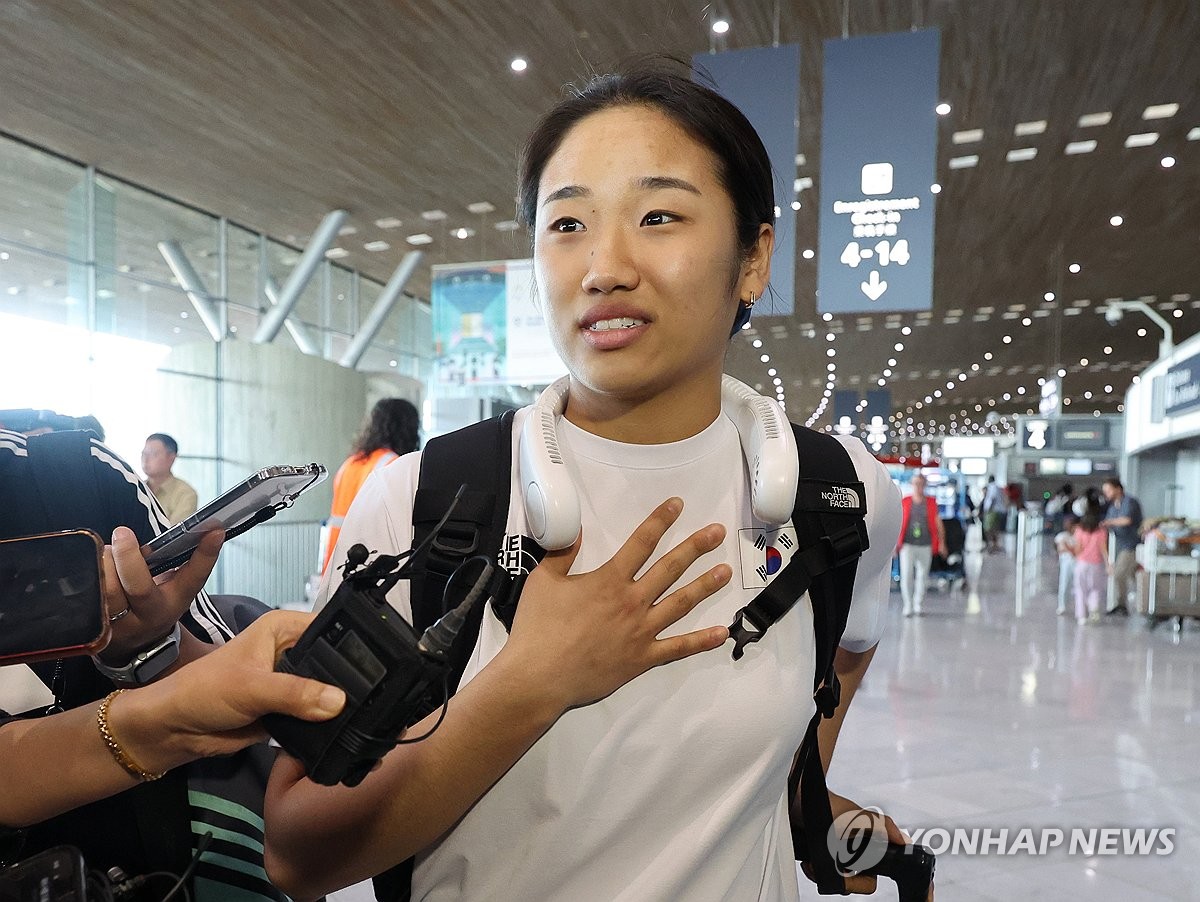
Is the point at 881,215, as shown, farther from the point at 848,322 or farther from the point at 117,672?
the point at 848,322

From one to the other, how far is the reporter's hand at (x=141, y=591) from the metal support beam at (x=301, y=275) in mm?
10767

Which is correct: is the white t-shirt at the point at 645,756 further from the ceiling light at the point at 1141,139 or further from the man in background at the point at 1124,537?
the man in background at the point at 1124,537

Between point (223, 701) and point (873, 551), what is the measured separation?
40.3 inches

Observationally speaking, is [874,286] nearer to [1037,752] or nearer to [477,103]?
[1037,752]

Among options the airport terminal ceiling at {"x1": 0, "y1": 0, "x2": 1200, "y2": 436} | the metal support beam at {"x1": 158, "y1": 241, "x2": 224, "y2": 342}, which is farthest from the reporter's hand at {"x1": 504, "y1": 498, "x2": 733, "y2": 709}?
the metal support beam at {"x1": 158, "y1": 241, "x2": 224, "y2": 342}

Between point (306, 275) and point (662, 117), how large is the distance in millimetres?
11217

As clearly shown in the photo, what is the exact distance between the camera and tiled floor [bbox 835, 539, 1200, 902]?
342cm

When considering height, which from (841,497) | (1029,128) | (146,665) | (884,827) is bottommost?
(884,827)

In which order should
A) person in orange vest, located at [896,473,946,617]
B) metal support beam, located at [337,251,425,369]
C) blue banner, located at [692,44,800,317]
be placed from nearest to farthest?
blue banner, located at [692,44,800,317] < person in orange vest, located at [896,473,946,617] < metal support beam, located at [337,251,425,369]

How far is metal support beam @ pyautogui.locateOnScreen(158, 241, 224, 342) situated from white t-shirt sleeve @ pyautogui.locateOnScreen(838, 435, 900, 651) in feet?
35.7

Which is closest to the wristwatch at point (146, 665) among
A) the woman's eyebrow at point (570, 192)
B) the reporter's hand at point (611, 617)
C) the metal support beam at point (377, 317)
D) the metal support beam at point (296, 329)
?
the reporter's hand at point (611, 617)

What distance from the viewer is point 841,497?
46.3 inches

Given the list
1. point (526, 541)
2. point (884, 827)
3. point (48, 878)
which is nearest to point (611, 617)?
point (526, 541)

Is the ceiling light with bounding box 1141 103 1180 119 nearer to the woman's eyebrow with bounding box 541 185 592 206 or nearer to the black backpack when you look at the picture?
the black backpack
